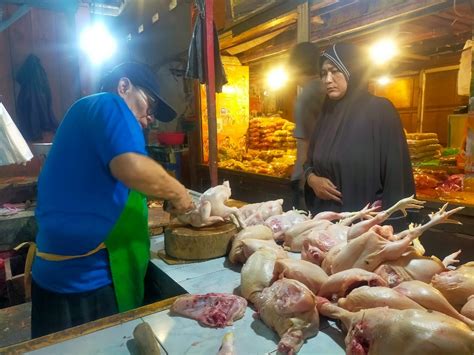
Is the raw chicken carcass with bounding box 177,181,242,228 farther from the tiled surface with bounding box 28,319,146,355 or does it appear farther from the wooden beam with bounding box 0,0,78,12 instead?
the wooden beam with bounding box 0,0,78,12

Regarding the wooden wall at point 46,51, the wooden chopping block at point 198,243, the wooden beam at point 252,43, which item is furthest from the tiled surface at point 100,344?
the wooden wall at point 46,51

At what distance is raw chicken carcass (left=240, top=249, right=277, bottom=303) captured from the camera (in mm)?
1616

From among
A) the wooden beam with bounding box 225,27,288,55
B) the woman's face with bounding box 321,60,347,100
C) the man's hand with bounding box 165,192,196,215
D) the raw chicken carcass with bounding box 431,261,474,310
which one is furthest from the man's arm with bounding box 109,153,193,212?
the wooden beam with bounding box 225,27,288,55

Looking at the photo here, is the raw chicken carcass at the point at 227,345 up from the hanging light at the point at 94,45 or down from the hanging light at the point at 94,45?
down

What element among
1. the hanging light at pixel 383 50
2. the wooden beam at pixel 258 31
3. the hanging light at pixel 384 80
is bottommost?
the hanging light at pixel 384 80

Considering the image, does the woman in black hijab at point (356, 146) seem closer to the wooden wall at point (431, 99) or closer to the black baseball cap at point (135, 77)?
the black baseball cap at point (135, 77)

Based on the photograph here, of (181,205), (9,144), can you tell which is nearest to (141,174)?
(181,205)

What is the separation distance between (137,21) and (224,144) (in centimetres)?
509

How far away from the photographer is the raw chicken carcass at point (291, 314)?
1286 millimetres

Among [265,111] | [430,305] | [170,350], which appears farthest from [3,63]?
[430,305]

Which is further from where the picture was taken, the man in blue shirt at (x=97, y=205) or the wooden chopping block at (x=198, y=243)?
the wooden chopping block at (x=198, y=243)

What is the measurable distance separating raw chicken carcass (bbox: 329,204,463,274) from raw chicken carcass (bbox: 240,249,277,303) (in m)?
0.33

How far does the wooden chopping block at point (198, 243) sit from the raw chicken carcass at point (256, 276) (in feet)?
1.83

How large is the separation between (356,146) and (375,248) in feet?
4.79
